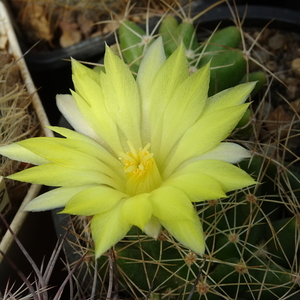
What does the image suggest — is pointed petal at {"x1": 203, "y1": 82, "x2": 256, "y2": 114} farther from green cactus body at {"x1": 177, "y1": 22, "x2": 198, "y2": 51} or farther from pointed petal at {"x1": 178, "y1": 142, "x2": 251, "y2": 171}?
green cactus body at {"x1": 177, "y1": 22, "x2": 198, "y2": 51}

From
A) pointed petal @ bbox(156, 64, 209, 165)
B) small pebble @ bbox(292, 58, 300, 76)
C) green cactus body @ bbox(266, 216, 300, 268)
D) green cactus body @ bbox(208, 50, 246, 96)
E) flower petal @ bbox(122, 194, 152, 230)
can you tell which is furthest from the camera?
small pebble @ bbox(292, 58, 300, 76)

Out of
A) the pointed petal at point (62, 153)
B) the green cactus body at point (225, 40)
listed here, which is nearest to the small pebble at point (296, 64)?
the green cactus body at point (225, 40)

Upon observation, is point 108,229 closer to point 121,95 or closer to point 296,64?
point 121,95

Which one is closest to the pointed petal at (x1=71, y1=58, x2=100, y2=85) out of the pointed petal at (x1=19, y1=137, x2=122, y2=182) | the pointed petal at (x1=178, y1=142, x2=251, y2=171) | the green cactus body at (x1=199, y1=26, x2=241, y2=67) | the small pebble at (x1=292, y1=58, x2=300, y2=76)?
the pointed petal at (x1=19, y1=137, x2=122, y2=182)

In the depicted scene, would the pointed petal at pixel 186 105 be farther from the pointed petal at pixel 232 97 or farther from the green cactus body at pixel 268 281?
the green cactus body at pixel 268 281

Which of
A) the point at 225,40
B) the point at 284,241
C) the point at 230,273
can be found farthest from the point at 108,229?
the point at 225,40

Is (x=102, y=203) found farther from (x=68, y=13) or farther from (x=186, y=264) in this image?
(x=68, y=13)
